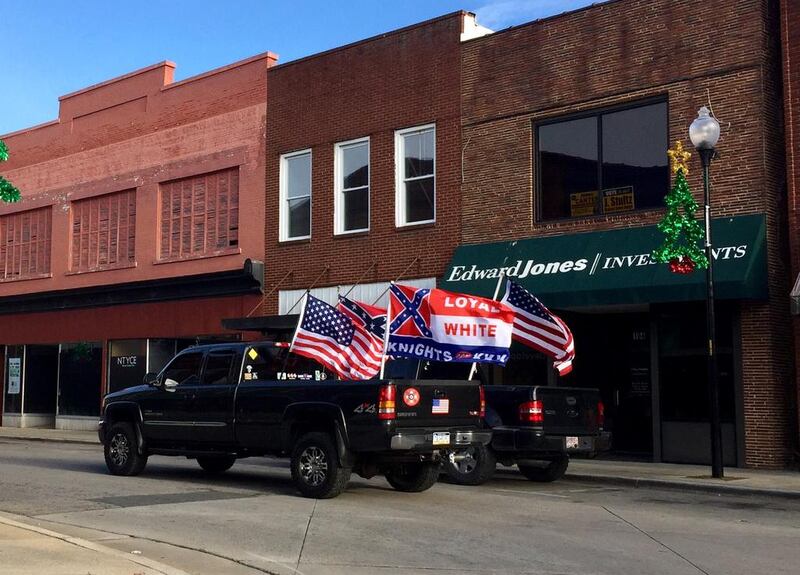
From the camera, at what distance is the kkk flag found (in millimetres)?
13359

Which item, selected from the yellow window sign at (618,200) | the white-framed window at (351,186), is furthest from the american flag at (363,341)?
the white-framed window at (351,186)

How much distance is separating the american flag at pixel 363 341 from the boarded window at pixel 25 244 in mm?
20634

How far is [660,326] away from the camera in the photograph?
18.4m

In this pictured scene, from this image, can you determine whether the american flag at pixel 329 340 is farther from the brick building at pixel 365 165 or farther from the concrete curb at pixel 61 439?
the concrete curb at pixel 61 439

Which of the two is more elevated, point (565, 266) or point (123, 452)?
point (565, 266)

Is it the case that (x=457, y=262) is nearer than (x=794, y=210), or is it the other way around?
(x=794, y=210)

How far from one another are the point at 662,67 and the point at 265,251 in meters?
11.2

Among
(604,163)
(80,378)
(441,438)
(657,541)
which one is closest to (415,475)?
(441,438)

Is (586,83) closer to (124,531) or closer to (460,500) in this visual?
(460,500)

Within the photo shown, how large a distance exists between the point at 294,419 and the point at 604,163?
373 inches

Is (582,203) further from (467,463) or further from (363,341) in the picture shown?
(363,341)

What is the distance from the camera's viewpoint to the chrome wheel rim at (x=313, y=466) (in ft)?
39.9

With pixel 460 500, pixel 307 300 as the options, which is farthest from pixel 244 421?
pixel 460 500

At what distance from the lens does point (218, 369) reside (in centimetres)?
1380
